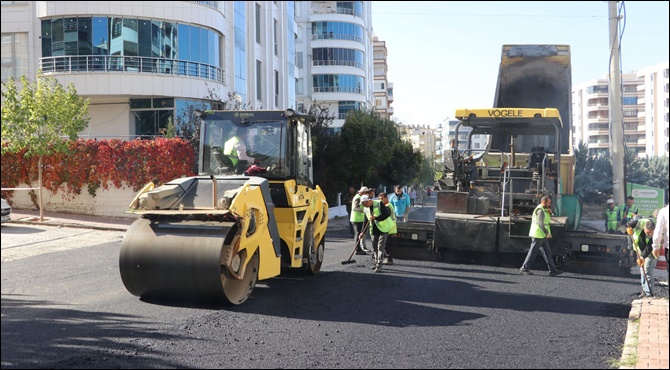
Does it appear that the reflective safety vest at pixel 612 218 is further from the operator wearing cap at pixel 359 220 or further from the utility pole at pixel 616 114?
the operator wearing cap at pixel 359 220

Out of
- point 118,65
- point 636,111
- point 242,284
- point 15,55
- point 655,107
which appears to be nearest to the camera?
point 242,284

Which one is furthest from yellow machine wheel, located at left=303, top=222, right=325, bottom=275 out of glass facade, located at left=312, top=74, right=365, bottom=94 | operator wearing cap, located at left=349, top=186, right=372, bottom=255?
glass facade, located at left=312, top=74, right=365, bottom=94

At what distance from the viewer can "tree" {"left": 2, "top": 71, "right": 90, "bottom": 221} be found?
17672 mm

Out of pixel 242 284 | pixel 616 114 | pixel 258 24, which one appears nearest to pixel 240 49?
pixel 258 24

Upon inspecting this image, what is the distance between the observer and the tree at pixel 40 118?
17.7 metres

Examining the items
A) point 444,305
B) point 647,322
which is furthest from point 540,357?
point 444,305

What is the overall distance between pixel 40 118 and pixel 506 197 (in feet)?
37.8

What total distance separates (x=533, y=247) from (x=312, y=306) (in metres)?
4.73

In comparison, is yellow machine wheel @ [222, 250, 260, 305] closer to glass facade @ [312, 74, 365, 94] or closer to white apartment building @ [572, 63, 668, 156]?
glass facade @ [312, 74, 365, 94]

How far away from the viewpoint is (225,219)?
8422 mm

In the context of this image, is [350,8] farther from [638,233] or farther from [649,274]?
[649,274]

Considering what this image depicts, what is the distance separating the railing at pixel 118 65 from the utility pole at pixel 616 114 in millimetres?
14003

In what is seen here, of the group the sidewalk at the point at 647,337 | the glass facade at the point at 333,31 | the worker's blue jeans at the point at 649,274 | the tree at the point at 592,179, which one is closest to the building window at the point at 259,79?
the tree at the point at 592,179

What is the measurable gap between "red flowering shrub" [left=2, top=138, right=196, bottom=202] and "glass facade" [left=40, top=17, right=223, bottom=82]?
313 centimetres
